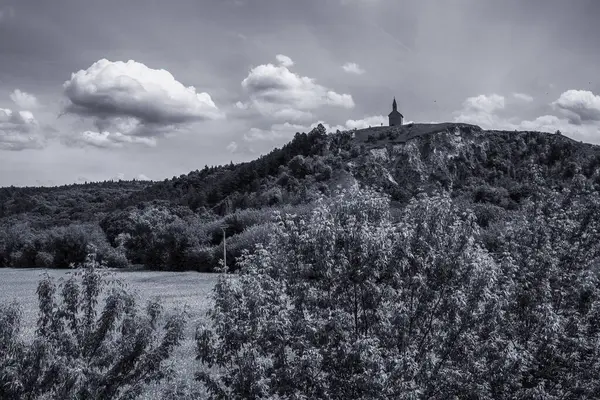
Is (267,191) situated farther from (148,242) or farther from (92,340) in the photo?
(92,340)

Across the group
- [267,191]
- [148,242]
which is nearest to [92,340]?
[148,242]

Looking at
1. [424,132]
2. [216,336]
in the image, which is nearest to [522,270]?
[216,336]

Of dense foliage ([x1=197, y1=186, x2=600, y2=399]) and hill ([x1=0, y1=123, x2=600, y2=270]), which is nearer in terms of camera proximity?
dense foliage ([x1=197, y1=186, x2=600, y2=399])

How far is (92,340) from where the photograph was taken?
32.9ft

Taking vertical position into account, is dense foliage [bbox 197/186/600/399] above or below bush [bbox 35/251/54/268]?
above

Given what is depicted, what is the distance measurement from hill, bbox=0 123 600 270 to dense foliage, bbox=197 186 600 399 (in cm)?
3988

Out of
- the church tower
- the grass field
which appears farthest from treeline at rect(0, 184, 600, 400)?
the church tower

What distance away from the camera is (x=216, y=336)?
10148mm

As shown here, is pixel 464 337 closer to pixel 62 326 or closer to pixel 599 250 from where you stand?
pixel 599 250

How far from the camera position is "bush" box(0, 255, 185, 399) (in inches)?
363

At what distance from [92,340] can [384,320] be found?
563 cm

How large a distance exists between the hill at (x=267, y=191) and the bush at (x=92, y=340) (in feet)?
131

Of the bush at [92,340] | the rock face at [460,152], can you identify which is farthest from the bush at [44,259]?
the bush at [92,340]

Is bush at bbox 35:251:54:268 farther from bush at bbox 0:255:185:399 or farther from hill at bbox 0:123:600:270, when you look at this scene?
bush at bbox 0:255:185:399
